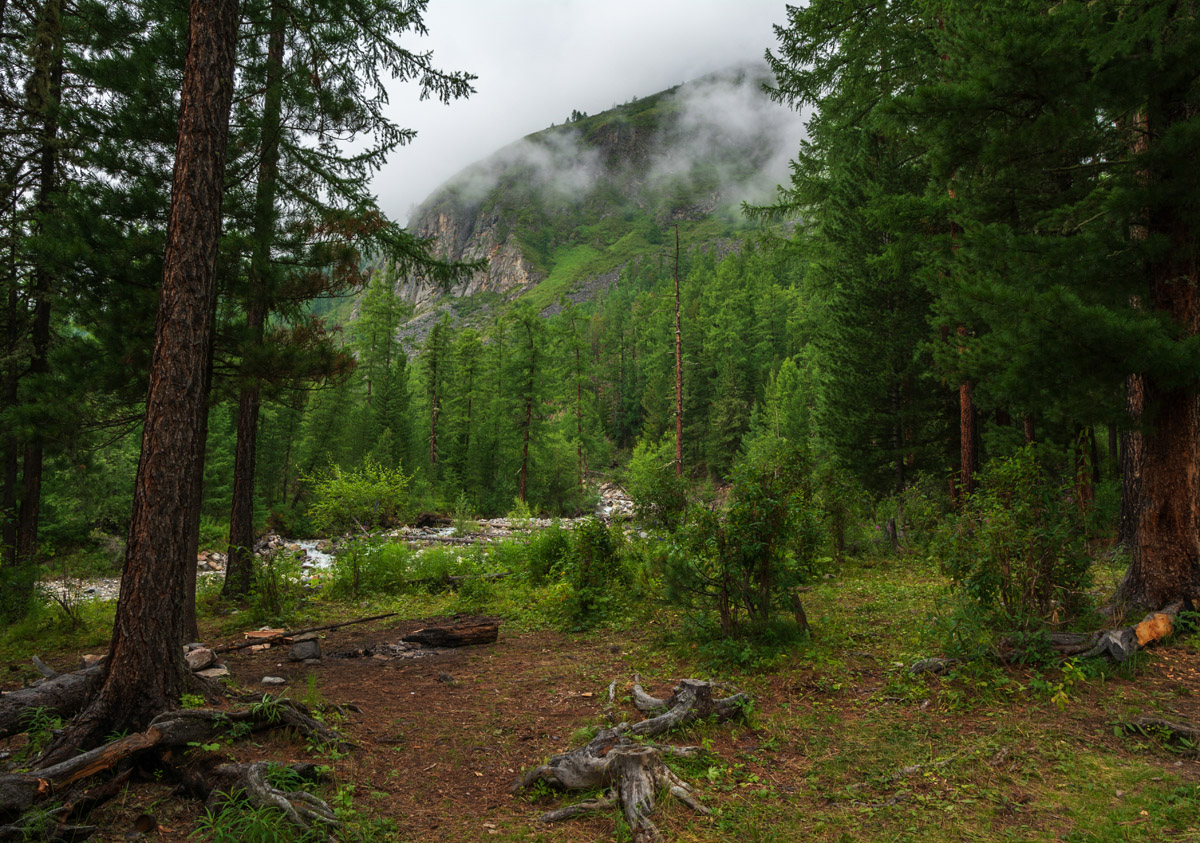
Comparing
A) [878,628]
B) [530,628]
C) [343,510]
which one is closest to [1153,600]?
[878,628]

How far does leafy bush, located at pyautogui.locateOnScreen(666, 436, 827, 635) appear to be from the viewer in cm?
585

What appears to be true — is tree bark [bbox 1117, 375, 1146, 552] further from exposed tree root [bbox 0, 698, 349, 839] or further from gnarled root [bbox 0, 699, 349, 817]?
gnarled root [bbox 0, 699, 349, 817]

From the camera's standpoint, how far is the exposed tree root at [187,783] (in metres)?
2.80

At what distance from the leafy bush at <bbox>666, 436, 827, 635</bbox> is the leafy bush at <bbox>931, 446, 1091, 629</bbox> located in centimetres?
134

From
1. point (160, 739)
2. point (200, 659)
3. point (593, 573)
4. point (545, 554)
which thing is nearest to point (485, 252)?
point (545, 554)

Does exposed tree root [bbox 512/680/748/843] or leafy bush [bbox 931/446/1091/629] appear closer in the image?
exposed tree root [bbox 512/680/748/843]

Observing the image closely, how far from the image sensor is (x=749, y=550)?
5.73m

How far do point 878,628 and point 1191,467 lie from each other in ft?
10.7

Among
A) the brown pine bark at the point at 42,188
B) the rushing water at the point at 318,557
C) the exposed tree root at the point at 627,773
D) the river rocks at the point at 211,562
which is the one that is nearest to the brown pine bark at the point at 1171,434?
the exposed tree root at the point at 627,773

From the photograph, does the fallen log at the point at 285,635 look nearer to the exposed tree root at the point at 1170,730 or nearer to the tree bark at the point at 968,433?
the exposed tree root at the point at 1170,730

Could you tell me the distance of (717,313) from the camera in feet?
149

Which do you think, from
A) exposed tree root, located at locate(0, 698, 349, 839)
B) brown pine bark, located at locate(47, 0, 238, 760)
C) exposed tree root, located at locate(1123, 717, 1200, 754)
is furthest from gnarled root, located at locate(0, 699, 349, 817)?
exposed tree root, located at locate(1123, 717, 1200, 754)

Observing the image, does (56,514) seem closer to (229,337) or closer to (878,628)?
(229,337)

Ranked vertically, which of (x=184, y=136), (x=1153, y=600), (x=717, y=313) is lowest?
(x=1153, y=600)
